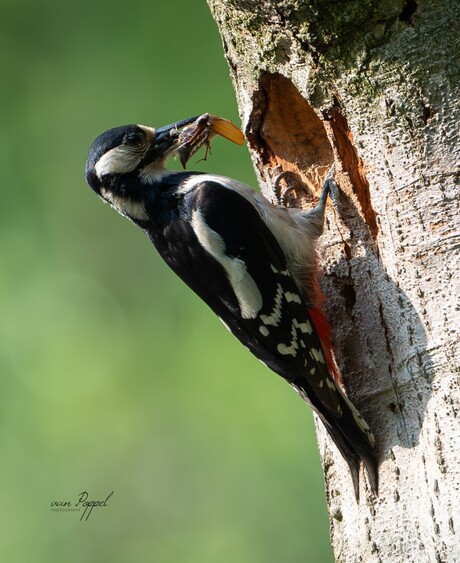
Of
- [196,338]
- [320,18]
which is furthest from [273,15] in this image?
[196,338]

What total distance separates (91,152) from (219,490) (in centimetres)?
283

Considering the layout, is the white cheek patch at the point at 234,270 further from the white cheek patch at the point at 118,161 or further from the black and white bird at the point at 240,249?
the white cheek patch at the point at 118,161

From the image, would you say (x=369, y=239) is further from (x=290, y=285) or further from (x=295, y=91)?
(x=295, y=91)

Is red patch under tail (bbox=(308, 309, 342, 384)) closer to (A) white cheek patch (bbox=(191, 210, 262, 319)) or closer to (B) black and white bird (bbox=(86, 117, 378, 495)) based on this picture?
(B) black and white bird (bbox=(86, 117, 378, 495))

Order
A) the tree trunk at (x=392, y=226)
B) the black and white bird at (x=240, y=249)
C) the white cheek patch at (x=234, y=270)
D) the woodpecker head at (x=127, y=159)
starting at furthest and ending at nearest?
the woodpecker head at (x=127, y=159), the white cheek patch at (x=234, y=270), the black and white bird at (x=240, y=249), the tree trunk at (x=392, y=226)

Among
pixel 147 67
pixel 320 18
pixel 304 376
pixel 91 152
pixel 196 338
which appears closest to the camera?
pixel 320 18

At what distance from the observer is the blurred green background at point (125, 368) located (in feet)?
19.0

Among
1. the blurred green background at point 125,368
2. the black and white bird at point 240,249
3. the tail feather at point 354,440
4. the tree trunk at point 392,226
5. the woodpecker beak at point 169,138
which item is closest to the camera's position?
the tree trunk at point 392,226

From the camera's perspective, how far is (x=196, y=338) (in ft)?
19.4

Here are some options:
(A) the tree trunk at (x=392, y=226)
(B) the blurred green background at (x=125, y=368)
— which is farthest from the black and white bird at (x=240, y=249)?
(B) the blurred green background at (x=125, y=368)

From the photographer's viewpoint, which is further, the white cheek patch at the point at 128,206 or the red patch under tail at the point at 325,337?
the white cheek patch at the point at 128,206

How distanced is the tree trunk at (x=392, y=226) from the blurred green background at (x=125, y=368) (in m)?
2.22

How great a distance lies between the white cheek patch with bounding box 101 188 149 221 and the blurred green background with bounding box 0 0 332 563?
68.8 inches

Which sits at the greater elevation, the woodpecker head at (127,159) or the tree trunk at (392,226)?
the woodpecker head at (127,159)
